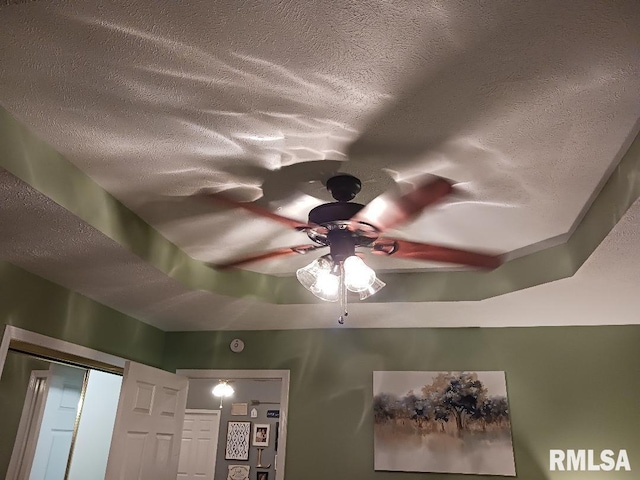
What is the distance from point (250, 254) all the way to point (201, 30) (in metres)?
1.78

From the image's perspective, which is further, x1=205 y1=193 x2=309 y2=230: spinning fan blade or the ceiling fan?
x1=205 y1=193 x2=309 y2=230: spinning fan blade

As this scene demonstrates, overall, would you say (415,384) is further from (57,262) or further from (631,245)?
(57,262)

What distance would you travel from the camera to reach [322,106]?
5.67 ft

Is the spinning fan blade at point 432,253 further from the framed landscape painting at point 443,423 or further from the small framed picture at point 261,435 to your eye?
the small framed picture at point 261,435

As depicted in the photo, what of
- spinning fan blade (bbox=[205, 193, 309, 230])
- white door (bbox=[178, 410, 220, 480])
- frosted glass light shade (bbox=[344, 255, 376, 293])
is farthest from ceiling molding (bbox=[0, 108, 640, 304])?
white door (bbox=[178, 410, 220, 480])

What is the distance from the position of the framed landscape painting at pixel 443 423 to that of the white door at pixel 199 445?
396 centimetres

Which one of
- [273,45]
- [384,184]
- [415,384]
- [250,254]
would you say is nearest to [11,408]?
[250,254]

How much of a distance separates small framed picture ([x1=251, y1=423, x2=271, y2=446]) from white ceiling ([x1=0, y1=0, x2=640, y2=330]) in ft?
15.7

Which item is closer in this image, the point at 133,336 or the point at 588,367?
the point at 588,367

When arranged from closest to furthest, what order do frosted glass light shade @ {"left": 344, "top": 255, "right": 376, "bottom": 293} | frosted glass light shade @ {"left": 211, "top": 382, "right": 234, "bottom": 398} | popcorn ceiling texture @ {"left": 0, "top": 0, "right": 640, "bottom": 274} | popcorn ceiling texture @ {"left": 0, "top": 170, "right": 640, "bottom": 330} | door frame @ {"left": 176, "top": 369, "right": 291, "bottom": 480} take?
popcorn ceiling texture @ {"left": 0, "top": 0, "right": 640, "bottom": 274}
frosted glass light shade @ {"left": 344, "top": 255, "right": 376, "bottom": 293}
popcorn ceiling texture @ {"left": 0, "top": 170, "right": 640, "bottom": 330}
door frame @ {"left": 176, "top": 369, "right": 291, "bottom": 480}
frosted glass light shade @ {"left": 211, "top": 382, "right": 234, "bottom": 398}

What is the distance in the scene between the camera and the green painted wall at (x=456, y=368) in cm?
335

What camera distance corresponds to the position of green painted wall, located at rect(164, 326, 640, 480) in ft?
11.0

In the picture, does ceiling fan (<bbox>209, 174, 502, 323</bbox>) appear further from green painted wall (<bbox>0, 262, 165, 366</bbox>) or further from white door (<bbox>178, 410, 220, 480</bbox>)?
white door (<bbox>178, 410, 220, 480</bbox>)

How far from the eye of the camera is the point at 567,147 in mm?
1903
